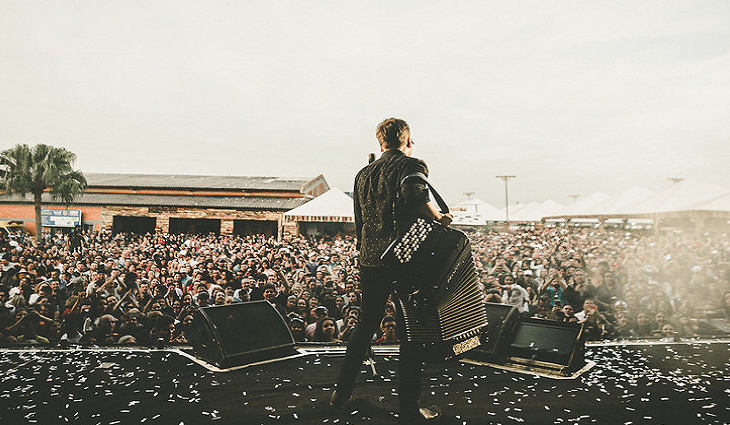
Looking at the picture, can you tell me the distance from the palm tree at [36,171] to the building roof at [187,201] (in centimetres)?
465

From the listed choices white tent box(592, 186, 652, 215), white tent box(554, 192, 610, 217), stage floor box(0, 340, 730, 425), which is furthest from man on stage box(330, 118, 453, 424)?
white tent box(554, 192, 610, 217)

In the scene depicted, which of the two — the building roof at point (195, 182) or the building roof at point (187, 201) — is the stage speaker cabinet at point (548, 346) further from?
the building roof at point (195, 182)

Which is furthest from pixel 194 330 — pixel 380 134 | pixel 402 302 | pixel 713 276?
pixel 713 276

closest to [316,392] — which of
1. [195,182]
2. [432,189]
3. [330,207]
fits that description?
[432,189]

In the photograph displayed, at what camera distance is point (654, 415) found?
276 centimetres

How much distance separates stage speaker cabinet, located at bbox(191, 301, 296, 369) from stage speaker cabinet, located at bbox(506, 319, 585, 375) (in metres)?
2.09

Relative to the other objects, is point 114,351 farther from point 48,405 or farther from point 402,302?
point 402,302

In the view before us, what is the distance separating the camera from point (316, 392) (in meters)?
3.16

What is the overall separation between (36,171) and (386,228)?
2614 cm

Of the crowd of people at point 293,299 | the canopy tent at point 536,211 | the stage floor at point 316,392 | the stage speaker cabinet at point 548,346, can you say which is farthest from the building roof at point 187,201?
the stage speaker cabinet at point 548,346

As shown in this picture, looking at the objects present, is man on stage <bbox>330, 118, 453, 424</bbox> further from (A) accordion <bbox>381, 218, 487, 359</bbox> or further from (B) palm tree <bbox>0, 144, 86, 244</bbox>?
(B) palm tree <bbox>0, 144, 86, 244</bbox>

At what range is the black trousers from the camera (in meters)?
2.54

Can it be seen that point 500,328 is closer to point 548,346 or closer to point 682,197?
point 548,346

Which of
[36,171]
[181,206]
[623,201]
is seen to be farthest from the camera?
[181,206]
